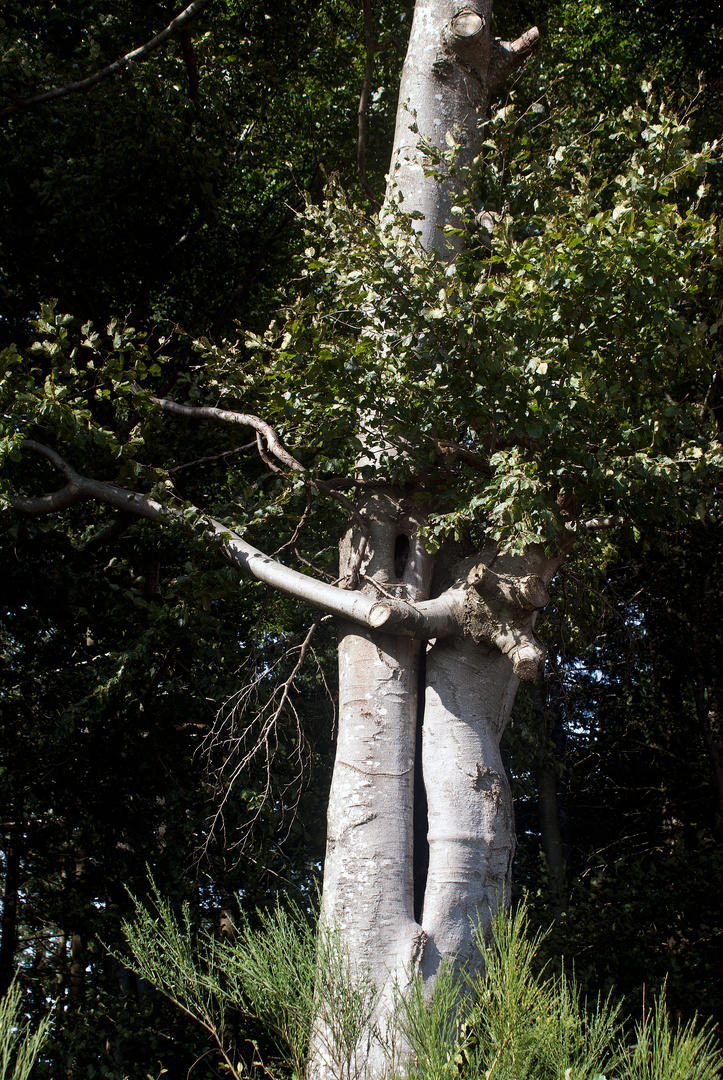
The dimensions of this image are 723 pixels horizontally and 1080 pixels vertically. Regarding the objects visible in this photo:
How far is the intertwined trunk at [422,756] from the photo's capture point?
11.0ft

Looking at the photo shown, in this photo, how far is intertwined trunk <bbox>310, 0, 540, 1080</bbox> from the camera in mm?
3357

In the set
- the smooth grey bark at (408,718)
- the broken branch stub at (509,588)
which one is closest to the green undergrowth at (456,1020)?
the smooth grey bark at (408,718)

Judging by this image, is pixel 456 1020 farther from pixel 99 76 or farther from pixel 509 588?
pixel 99 76

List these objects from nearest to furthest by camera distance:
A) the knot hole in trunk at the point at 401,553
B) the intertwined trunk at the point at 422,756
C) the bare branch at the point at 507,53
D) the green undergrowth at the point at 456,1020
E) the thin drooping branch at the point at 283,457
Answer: the green undergrowth at the point at 456,1020
the intertwined trunk at the point at 422,756
the thin drooping branch at the point at 283,457
the knot hole in trunk at the point at 401,553
the bare branch at the point at 507,53

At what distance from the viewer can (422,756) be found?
3801 mm

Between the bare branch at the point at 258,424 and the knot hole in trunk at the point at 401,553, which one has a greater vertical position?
the bare branch at the point at 258,424

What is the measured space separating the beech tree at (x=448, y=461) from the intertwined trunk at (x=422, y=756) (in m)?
0.01

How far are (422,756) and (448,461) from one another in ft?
4.85

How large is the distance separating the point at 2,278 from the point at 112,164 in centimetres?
165

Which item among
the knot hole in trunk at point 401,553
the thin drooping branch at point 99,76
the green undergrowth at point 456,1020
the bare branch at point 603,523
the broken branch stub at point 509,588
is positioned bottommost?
the green undergrowth at point 456,1020

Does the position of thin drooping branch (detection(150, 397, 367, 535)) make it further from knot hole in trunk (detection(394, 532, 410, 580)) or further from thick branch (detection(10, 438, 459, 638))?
thick branch (detection(10, 438, 459, 638))

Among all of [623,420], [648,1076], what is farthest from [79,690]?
[648,1076]

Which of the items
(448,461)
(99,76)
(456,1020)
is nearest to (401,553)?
(448,461)

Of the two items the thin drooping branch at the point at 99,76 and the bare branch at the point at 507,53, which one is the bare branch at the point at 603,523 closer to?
the bare branch at the point at 507,53
